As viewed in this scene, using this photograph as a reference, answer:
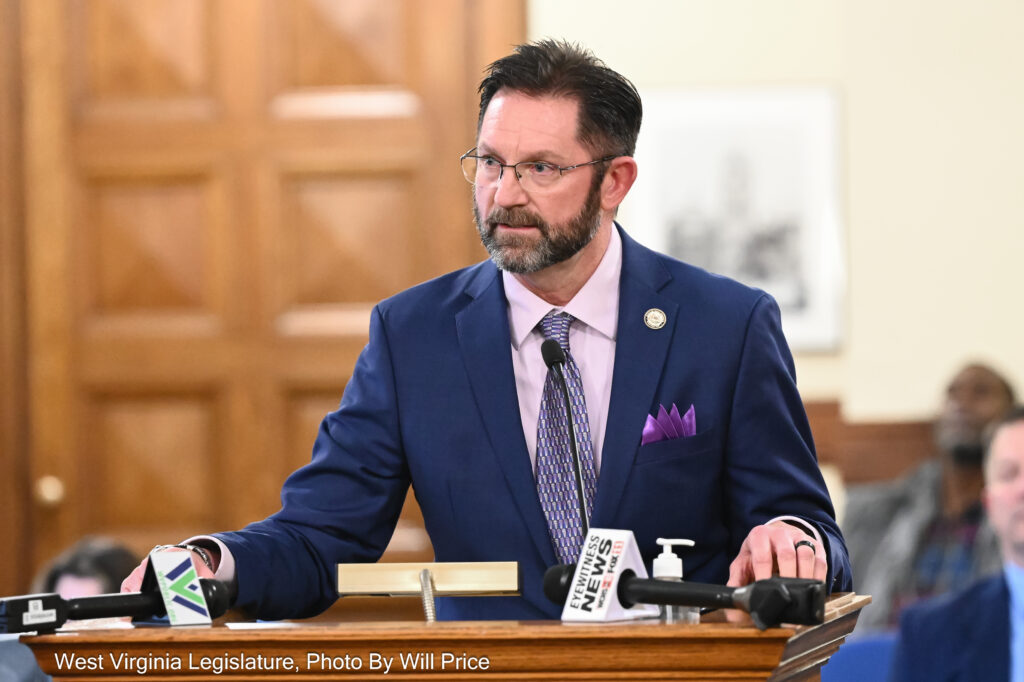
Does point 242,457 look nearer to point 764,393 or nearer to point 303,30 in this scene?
point 303,30

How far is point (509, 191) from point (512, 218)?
0.04 meters

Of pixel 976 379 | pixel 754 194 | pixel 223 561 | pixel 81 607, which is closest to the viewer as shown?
pixel 81 607

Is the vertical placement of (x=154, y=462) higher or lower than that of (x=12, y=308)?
lower

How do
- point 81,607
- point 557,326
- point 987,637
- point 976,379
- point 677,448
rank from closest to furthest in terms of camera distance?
point 81,607 < point 677,448 < point 557,326 < point 987,637 < point 976,379

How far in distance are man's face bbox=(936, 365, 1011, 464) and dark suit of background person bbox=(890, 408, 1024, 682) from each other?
3.20ft

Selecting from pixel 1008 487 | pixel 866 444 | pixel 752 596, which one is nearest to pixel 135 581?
pixel 752 596

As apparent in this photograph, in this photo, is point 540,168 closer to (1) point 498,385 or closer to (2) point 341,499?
(1) point 498,385

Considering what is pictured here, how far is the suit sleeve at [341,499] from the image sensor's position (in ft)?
5.75

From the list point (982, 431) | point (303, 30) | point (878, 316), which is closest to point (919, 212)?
point (878, 316)

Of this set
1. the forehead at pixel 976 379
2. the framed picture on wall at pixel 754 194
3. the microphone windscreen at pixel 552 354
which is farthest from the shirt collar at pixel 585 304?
the forehead at pixel 976 379

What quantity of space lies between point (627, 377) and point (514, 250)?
23 cm

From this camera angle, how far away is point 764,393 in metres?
1.87

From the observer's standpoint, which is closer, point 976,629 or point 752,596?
point 752,596

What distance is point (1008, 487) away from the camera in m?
2.81
